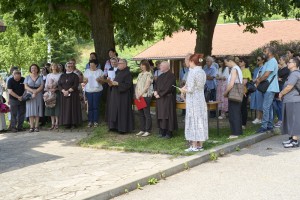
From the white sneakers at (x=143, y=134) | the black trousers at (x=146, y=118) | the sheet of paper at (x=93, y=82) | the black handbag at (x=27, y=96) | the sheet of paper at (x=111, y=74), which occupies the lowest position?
the white sneakers at (x=143, y=134)

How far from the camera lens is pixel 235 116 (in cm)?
1059

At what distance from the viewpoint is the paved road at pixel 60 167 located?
667 centimetres

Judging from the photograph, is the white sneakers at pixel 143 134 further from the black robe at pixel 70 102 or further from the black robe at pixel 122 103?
the black robe at pixel 70 102

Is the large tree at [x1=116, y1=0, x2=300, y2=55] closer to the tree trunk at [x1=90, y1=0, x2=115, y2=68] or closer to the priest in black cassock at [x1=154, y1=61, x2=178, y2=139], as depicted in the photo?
the tree trunk at [x1=90, y1=0, x2=115, y2=68]

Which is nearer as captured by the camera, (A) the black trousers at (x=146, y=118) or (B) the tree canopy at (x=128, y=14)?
(A) the black trousers at (x=146, y=118)

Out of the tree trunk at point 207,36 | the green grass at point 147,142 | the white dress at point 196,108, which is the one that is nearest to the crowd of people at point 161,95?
the white dress at point 196,108

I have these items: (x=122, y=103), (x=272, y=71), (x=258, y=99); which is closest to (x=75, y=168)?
(x=122, y=103)

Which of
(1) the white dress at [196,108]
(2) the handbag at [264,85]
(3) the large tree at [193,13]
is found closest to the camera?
(1) the white dress at [196,108]

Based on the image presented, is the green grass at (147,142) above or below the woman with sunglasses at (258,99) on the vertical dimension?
below

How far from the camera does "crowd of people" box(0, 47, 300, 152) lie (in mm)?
9242

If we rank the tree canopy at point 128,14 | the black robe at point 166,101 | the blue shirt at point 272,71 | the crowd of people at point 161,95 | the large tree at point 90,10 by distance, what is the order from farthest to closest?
the large tree at point 90,10, the tree canopy at point 128,14, the blue shirt at point 272,71, the black robe at point 166,101, the crowd of people at point 161,95

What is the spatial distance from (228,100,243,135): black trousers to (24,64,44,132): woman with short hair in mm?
5245

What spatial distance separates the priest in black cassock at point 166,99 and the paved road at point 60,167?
5.25 ft

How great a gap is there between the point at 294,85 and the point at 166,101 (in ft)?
9.15
